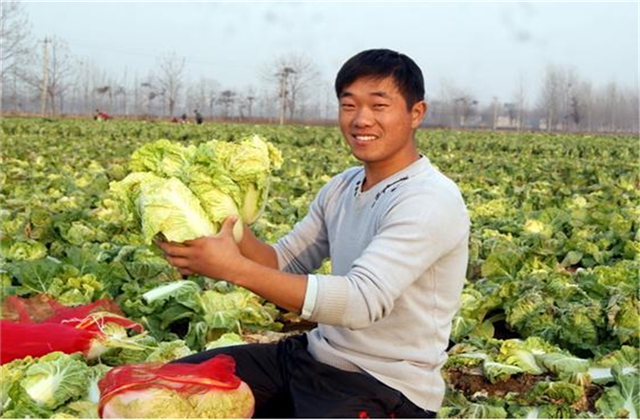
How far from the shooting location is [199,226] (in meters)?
2.62

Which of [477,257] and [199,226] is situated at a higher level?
[199,226]

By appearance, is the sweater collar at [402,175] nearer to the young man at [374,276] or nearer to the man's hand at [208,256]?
the young man at [374,276]

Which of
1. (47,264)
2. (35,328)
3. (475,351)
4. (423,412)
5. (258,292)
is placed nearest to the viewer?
(258,292)

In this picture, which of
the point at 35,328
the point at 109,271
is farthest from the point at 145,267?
the point at 35,328

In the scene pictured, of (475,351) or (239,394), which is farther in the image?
(475,351)

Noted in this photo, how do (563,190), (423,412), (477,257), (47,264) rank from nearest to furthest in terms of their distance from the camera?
(423,412) < (47,264) < (477,257) < (563,190)

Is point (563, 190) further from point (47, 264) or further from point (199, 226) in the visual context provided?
point (199, 226)

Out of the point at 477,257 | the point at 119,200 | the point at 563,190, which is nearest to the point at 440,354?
the point at 119,200

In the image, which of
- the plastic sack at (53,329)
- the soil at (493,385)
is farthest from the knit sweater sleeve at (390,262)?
the plastic sack at (53,329)

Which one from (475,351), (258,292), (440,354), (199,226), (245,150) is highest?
(245,150)

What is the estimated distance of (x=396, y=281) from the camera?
255 cm

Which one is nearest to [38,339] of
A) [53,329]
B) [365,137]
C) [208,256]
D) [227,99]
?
[53,329]

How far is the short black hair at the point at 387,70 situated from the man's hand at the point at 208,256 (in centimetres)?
71

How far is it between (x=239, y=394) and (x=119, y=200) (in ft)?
2.69
